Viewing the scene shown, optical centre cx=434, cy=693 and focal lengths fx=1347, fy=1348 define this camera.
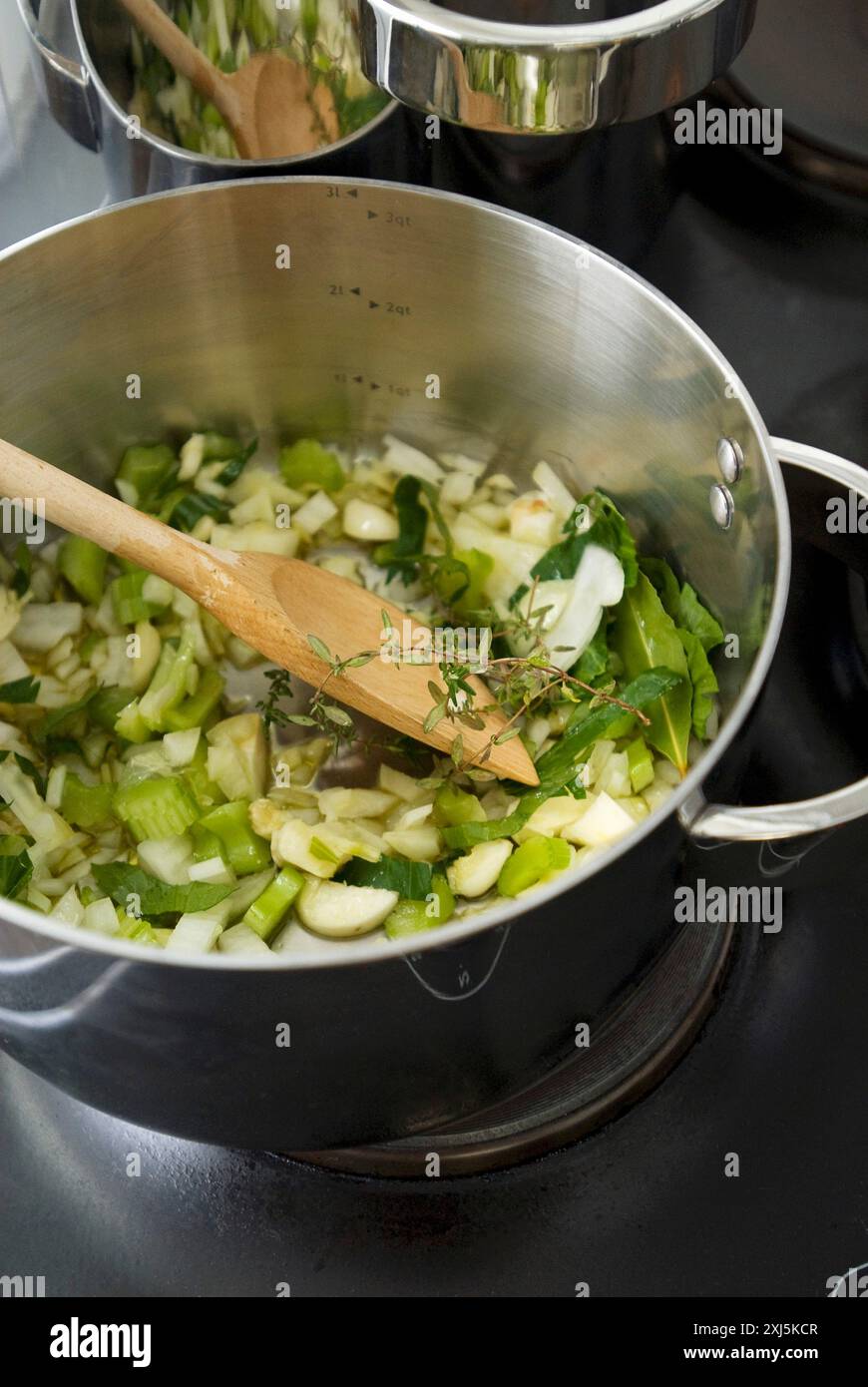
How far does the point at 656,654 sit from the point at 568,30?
413mm

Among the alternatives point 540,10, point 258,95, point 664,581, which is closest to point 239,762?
point 664,581

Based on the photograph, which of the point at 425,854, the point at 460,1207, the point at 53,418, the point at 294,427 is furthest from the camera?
the point at 294,427

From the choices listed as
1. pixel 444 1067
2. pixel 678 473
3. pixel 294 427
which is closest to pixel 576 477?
pixel 678 473

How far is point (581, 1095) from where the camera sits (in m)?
0.86

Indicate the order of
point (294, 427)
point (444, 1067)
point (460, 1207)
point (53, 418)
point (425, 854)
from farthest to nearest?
point (294, 427), point (53, 418), point (425, 854), point (460, 1207), point (444, 1067)

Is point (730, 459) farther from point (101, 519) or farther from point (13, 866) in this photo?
point (13, 866)

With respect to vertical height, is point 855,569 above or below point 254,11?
below

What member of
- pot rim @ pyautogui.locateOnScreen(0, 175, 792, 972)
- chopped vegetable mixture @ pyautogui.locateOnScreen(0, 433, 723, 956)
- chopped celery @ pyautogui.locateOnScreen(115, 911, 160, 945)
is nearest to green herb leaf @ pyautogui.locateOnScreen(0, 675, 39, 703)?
chopped vegetable mixture @ pyautogui.locateOnScreen(0, 433, 723, 956)

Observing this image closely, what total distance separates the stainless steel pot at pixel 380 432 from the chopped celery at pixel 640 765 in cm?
9

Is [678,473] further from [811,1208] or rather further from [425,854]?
[811,1208]

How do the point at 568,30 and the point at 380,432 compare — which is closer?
the point at 568,30

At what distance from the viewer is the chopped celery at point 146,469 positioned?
1.10m

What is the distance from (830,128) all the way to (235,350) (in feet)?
1.75

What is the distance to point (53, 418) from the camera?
3.44ft
